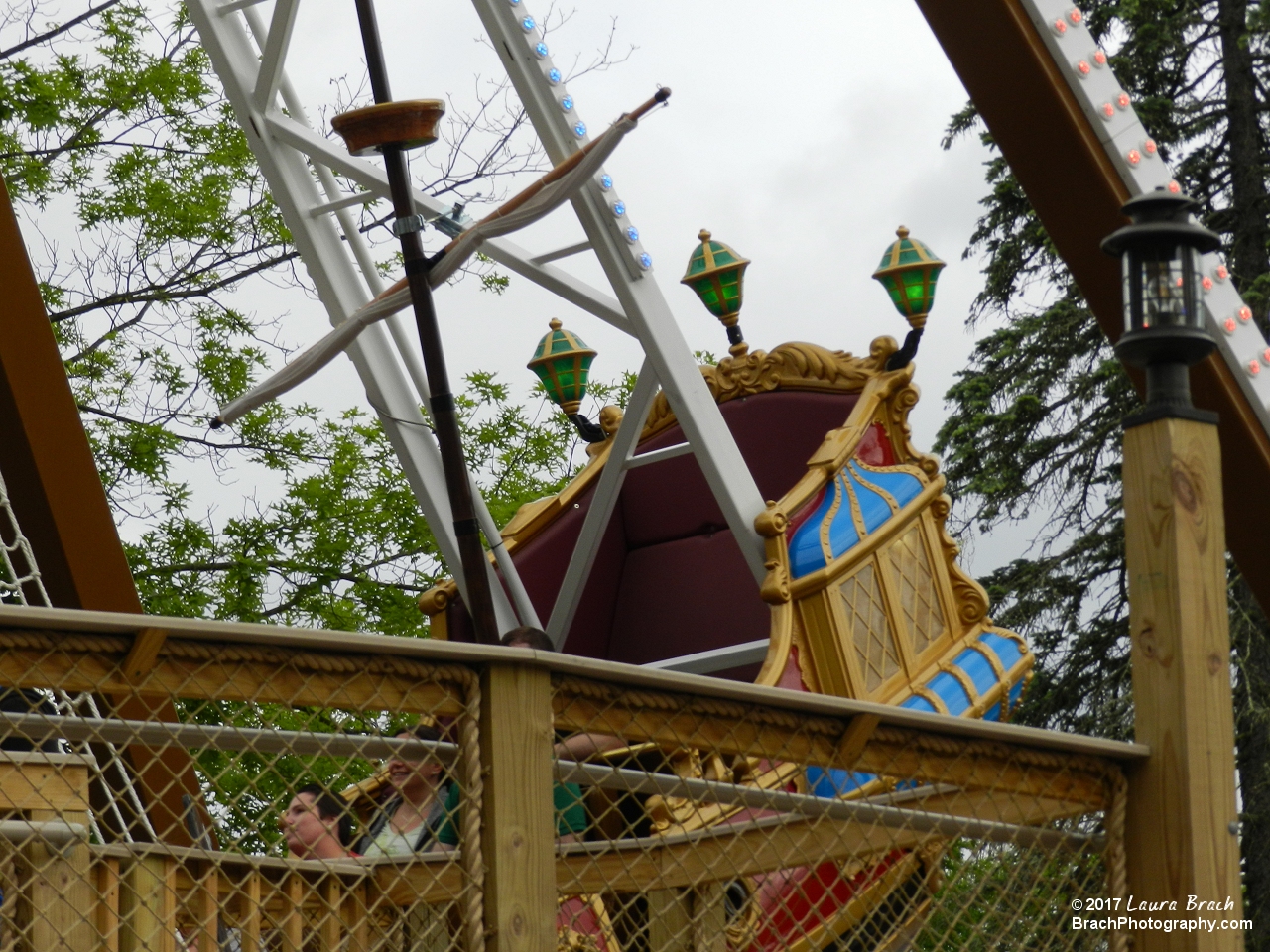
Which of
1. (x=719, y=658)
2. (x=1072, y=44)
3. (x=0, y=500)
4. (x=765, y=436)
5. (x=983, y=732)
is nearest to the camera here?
(x=983, y=732)

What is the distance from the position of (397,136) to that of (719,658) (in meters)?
1.82

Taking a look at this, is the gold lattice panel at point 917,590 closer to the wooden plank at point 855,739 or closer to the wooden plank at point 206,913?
the wooden plank at point 206,913

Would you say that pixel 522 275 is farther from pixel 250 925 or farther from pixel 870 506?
pixel 250 925

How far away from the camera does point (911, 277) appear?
17.5ft

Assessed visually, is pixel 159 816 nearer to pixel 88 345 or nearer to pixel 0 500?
pixel 0 500

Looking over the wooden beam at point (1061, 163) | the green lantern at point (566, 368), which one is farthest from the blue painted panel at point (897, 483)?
the green lantern at point (566, 368)

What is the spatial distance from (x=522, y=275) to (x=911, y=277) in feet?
3.82

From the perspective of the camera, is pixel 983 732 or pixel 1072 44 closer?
pixel 983 732

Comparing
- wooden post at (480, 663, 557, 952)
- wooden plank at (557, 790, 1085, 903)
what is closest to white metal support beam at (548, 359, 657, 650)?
wooden plank at (557, 790, 1085, 903)

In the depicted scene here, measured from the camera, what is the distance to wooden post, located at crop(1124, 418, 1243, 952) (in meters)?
2.64

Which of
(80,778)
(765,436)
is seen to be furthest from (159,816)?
(80,778)

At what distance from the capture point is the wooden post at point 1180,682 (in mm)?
2639

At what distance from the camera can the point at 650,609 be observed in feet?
19.9

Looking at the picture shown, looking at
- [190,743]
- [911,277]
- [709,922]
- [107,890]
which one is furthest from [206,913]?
[911,277]
